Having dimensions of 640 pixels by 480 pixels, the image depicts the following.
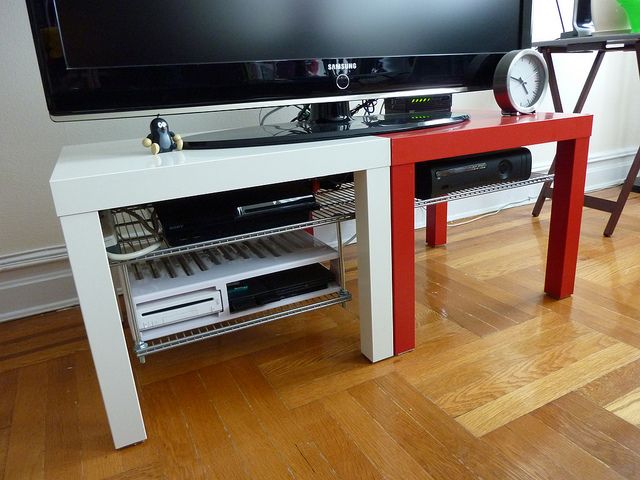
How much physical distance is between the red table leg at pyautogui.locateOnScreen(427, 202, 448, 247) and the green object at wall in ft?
2.74

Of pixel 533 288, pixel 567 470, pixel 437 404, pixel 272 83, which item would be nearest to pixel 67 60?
pixel 272 83

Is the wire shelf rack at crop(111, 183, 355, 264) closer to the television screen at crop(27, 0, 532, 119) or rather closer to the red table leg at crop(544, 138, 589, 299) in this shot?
the television screen at crop(27, 0, 532, 119)

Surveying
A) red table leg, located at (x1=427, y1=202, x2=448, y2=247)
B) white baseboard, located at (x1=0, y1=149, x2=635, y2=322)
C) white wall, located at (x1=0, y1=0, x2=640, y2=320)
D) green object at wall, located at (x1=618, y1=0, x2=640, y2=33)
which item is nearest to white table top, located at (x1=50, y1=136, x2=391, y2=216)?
white wall, located at (x1=0, y1=0, x2=640, y2=320)

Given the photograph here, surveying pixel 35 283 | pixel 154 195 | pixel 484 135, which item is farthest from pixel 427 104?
pixel 35 283

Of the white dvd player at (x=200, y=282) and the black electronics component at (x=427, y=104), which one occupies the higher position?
the black electronics component at (x=427, y=104)

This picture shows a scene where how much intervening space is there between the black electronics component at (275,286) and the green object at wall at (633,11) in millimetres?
A: 1353

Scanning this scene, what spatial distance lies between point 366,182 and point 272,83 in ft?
0.99

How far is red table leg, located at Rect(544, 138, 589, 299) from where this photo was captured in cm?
113

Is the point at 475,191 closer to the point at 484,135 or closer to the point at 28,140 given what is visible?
the point at 484,135

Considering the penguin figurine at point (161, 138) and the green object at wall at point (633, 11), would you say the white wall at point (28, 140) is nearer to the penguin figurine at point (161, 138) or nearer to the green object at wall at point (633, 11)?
the penguin figurine at point (161, 138)

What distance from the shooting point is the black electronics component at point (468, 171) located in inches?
40.4

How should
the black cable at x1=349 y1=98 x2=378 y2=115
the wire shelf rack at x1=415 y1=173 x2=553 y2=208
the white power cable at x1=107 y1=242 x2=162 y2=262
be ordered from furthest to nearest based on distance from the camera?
the black cable at x1=349 y1=98 x2=378 y2=115 → the wire shelf rack at x1=415 y1=173 x2=553 y2=208 → the white power cable at x1=107 y1=242 x2=162 y2=262

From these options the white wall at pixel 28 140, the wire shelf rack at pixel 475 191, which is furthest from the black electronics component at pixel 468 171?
the white wall at pixel 28 140

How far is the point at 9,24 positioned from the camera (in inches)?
45.7
